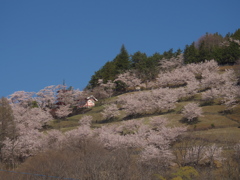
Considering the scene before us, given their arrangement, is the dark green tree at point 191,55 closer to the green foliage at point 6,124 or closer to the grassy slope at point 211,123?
the grassy slope at point 211,123

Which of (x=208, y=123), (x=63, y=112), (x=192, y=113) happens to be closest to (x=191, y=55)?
(x=192, y=113)

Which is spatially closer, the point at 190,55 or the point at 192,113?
the point at 192,113

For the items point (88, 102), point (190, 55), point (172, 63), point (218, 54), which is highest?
point (190, 55)

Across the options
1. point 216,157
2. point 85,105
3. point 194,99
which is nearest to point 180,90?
point 194,99

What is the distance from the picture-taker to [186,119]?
59188 millimetres

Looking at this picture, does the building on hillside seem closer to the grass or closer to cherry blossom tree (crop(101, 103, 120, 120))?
the grass

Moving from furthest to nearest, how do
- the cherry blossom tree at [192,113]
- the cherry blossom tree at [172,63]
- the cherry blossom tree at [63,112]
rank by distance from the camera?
1. the cherry blossom tree at [172,63]
2. the cherry blossom tree at [63,112]
3. the cherry blossom tree at [192,113]

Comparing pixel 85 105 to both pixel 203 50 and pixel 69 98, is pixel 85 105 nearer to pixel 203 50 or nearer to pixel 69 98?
pixel 69 98

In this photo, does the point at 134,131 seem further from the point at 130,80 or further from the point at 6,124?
the point at 130,80

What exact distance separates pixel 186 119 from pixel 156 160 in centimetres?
2521

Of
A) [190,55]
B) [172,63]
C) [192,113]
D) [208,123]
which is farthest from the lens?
[172,63]

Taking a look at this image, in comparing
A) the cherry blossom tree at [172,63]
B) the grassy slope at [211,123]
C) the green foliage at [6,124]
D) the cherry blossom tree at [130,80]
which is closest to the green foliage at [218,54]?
the cherry blossom tree at [172,63]

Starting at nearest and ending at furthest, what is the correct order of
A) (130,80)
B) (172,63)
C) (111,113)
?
(111,113) → (130,80) → (172,63)

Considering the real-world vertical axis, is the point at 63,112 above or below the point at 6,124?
above
